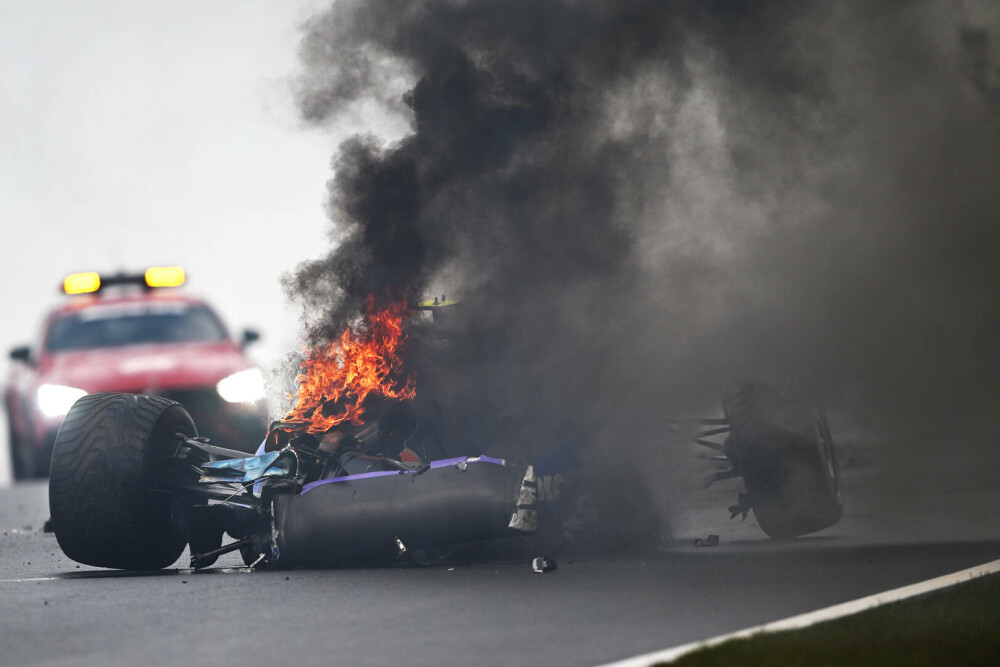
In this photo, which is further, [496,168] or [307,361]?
[496,168]

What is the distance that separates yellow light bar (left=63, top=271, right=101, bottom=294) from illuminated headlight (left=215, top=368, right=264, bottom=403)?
150 cm

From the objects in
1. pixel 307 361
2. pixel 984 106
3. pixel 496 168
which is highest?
pixel 984 106

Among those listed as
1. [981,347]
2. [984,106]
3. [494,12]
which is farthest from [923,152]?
[494,12]

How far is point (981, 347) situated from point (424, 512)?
599 cm

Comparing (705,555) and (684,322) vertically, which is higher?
(684,322)

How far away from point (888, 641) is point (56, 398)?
10.3 meters

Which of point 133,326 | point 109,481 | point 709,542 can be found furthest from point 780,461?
point 133,326

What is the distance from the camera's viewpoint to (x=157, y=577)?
998 centimetres

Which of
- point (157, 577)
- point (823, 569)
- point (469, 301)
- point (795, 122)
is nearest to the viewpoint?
point (823, 569)

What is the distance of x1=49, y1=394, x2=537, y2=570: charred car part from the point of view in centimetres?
960

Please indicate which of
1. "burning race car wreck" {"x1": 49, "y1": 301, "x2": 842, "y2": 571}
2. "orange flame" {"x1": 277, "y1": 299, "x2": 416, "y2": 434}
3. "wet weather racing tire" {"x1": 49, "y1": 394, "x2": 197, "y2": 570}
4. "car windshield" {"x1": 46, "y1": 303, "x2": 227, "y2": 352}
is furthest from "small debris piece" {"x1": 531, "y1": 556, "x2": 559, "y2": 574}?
"car windshield" {"x1": 46, "y1": 303, "x2": 227, "y2": 352}

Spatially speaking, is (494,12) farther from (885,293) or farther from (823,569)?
(823,569)

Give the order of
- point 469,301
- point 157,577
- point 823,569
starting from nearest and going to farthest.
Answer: point 823,569 < point 157,577 < point 469,301

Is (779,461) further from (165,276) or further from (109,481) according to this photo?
(165,276)
